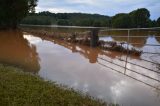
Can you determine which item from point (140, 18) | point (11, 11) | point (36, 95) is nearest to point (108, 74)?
point (36, 95)

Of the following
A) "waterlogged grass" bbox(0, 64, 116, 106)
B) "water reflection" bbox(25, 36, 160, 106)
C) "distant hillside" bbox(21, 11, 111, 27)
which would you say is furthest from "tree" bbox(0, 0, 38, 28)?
"waterlogged grass" bbox(0, 64, 116, 106)

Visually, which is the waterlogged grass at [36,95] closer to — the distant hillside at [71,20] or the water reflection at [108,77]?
the water reflection at [108,77]

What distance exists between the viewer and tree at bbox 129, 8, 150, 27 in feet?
54.5

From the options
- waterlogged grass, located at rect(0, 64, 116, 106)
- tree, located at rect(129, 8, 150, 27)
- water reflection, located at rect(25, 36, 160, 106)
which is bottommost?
water reflection, located at rect(25, 36, 160, 106)

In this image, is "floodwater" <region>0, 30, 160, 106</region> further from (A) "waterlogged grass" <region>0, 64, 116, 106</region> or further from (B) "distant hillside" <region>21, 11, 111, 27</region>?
(B) "distant hillside" <region>21, 11, 111, 27</region>

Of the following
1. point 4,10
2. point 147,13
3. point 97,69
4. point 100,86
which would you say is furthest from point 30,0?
point 100,86

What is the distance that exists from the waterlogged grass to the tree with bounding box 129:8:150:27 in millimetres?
11870

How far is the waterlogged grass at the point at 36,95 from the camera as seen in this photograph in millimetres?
4090

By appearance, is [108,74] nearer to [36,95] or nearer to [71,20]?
[36,95]

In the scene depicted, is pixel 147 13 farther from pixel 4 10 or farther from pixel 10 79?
pixel 10 79

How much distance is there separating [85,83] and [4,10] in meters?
18.2

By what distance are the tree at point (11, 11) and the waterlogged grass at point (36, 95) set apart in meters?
18.2

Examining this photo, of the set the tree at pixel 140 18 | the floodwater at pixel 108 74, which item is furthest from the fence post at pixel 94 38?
the tree at pixel 140 18

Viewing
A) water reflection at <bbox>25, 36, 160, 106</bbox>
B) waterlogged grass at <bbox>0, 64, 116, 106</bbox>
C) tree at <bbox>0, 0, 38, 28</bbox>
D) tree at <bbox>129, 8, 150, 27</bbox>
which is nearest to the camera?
waterlogged grass at <bbox>0, 64, 116, 106</bbox>
